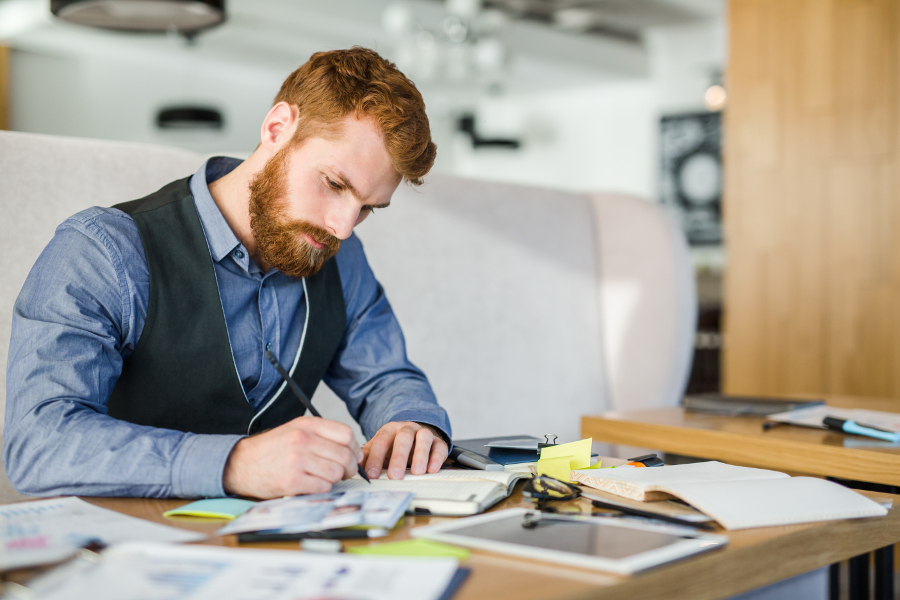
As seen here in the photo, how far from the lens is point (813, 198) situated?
3340mm

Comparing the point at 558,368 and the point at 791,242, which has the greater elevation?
the point at 791,242

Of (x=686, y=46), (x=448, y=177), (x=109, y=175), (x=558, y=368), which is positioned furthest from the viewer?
(x=686, y=46)

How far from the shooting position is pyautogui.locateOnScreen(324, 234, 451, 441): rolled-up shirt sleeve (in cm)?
140

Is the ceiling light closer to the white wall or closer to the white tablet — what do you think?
the white tablet

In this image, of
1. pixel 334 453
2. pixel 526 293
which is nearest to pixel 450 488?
pixel 334 453

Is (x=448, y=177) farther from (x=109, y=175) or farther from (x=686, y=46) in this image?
(x=686, y=46)

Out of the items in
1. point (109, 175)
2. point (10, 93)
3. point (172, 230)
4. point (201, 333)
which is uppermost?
point (10, 93)

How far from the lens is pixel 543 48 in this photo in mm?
7699

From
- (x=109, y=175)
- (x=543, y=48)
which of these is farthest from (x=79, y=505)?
(x=543, y=48)

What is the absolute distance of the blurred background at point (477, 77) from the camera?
6531 millimetres

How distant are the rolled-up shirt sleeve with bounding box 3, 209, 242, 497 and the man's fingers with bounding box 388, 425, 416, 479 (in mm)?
218

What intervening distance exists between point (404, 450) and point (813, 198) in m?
2.82

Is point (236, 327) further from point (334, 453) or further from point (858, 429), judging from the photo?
point (858, 429)

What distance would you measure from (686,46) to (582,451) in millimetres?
7614
